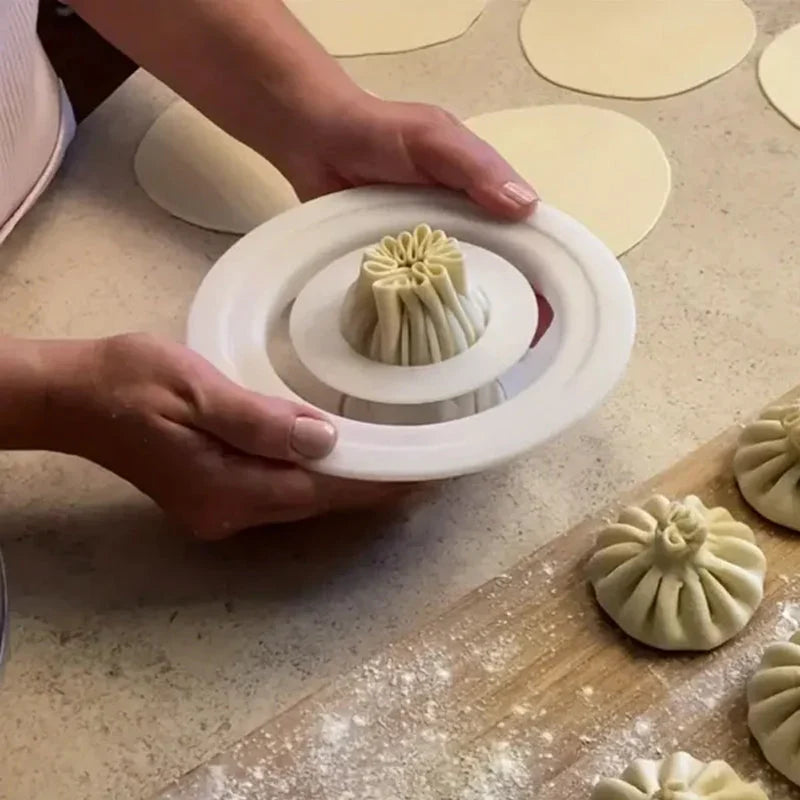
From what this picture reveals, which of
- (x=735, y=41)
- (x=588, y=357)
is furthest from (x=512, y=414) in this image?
(x=735, y=41)

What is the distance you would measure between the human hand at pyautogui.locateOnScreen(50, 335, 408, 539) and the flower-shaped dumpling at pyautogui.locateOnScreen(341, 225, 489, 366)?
90 mm

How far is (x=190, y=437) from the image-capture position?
0.81 meters

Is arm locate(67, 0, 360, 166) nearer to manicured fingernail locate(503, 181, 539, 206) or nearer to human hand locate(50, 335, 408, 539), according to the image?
manicured fingernail locate(503, 181, 539, 206)

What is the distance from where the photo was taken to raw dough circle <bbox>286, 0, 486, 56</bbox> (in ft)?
4.56

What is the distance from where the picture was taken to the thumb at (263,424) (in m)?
0.75

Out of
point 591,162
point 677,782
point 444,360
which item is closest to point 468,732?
point 677,782

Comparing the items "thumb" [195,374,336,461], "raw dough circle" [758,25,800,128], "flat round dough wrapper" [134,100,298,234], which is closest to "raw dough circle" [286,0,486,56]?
"flat round dough wrapper" [134,100,298,234]

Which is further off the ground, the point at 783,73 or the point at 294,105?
the point at 294,105

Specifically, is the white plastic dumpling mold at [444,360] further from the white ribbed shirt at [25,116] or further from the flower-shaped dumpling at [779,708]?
the white ribbed shirt at [25,116]

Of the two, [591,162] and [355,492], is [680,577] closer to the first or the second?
[355,492]

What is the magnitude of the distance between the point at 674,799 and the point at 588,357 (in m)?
0.28

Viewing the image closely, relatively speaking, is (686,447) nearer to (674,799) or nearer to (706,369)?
(706,369)

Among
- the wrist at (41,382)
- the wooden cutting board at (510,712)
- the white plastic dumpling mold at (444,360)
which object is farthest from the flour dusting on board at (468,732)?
the wrist at (41,382)

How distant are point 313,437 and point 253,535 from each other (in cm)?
19
